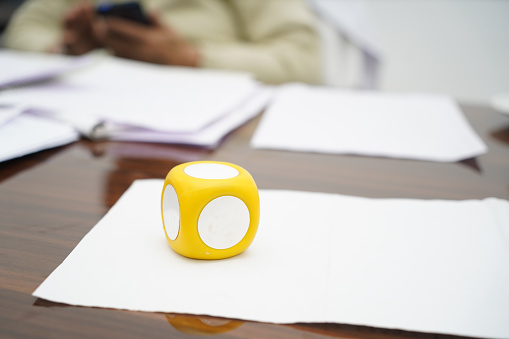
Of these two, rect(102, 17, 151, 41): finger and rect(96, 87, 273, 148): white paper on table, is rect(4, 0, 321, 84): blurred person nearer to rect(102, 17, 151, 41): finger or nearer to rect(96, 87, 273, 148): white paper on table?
rect(102, 17, 151, 41): finger

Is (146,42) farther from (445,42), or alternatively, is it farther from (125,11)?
(445,42)

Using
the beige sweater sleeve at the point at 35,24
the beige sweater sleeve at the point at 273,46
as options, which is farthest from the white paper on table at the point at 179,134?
the beige sweater sleeve at the point at 35,24

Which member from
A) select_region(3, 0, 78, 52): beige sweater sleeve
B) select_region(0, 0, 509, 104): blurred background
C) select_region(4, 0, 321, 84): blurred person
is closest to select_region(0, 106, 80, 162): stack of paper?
select_region(4, 0, 321, 84): blurred person

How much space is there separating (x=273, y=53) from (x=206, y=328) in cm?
122

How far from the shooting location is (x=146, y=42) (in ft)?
3.38

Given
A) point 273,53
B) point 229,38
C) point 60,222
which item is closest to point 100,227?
point 60,222

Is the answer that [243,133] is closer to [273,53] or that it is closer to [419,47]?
[273,53]

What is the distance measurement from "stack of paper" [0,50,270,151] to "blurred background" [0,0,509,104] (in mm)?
1155

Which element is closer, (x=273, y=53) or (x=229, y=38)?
(x=273, y=53)

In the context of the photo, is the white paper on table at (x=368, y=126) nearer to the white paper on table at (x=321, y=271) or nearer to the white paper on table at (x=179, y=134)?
the white paper on table at (x=179, y=134)

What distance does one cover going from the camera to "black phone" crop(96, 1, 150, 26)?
2.81 feet

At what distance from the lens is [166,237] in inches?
12.2

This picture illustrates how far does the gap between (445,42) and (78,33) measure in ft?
4.72

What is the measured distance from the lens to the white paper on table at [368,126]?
0.54m
